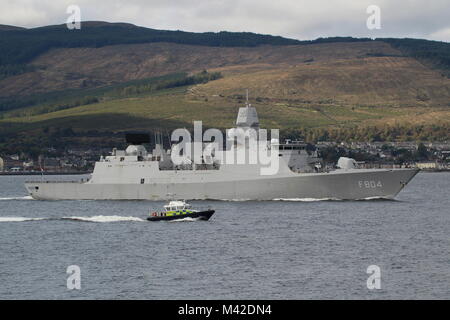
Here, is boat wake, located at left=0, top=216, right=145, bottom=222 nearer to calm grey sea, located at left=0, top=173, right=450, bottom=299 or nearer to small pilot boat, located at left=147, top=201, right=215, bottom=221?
calm grey sea, located at left=0, top=173, right=450, bottom=299

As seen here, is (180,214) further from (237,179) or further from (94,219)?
(237,179)

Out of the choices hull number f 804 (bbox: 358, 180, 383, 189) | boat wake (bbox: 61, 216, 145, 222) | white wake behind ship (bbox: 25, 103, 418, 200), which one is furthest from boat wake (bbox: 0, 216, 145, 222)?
hull number f 804 (bbox: 358, 180, 383, 189)

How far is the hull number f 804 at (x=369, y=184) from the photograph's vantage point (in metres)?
60.6

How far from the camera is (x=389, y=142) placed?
162125mm

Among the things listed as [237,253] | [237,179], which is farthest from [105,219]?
[237,253]

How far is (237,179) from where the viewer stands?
205 feet

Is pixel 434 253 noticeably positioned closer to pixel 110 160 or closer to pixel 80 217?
pixel 80 217

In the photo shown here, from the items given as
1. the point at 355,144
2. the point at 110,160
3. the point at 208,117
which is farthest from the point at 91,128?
the point at 110,160

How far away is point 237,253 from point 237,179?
24.7 metres

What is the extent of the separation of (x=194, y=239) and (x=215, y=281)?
10.5 meters

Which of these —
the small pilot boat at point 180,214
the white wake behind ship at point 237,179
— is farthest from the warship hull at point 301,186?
the small pilot boat at point 180,214

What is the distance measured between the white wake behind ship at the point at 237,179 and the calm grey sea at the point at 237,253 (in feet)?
7.69
